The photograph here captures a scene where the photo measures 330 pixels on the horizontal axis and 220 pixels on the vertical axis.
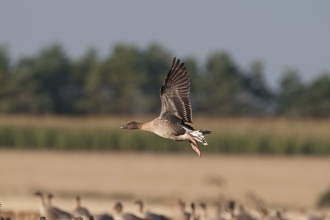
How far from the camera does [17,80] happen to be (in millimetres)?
55188

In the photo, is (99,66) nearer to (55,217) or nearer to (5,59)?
(5,59)

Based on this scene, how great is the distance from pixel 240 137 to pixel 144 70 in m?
29.5

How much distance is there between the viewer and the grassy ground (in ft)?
106

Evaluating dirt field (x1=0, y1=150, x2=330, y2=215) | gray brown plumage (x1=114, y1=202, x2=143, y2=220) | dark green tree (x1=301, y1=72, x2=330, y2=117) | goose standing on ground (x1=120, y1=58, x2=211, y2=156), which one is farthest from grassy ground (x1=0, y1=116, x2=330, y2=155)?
dark green tree (x1=301, y1=72, x2=330, y2=117)

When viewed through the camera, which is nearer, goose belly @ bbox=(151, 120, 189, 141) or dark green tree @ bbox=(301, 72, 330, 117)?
goose belly @ bbox=(151, 120, 189, 141)

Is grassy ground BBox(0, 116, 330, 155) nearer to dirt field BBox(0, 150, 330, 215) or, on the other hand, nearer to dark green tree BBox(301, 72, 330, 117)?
dirt field BBox(0, 150, 330, 215)

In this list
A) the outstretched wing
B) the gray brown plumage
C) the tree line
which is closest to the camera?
the outstretched wing

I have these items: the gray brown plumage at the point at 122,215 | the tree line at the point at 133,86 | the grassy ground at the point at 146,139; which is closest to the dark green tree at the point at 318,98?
the tree line at the point at 133,86

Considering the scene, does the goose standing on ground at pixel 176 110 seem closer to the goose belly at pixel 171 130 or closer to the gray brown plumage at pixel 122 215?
the goose belly at pixel 171 130

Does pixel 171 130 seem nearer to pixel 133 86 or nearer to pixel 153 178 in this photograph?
pixel 153 178

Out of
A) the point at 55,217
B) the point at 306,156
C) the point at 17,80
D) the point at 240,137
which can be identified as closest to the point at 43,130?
the point at 240,137

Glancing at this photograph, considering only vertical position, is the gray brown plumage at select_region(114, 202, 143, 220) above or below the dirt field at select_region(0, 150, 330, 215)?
below

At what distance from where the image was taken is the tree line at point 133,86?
56.8 metres

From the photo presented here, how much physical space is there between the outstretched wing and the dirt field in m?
4.66
